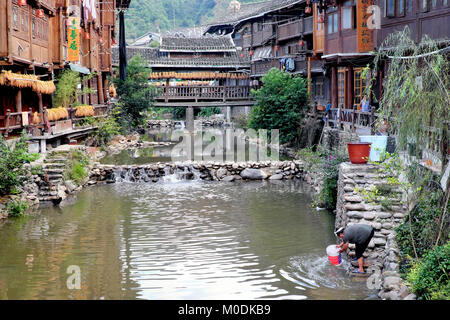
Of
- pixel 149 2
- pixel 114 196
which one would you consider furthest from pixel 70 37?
pixel 149 2

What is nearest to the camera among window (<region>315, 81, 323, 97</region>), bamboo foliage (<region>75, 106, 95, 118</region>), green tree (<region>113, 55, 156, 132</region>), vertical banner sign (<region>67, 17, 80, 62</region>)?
vertical banner sign (<region>67, 17, 80, 62</region>)

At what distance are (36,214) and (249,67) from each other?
3698 cm

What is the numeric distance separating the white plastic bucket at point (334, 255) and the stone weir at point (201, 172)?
43.8ft

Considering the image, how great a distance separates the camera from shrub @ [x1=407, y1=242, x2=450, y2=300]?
354 inches

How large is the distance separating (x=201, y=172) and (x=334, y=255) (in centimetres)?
1418

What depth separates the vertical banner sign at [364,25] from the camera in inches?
953

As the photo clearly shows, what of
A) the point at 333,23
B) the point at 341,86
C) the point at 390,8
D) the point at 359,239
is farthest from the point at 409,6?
the point at 359,239

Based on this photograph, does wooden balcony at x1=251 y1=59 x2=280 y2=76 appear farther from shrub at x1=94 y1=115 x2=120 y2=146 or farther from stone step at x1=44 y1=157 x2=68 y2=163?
stone step at x1=44 y1=157 x2=68 y2=163

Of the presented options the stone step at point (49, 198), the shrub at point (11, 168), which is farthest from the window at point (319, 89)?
the shrub at point (11, 168)

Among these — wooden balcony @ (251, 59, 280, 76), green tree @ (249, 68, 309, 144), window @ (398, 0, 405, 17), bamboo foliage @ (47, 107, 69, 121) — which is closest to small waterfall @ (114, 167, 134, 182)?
bamboo foliage @ (47, 107, 69, 121)

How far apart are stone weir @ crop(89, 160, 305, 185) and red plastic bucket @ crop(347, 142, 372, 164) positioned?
385 inches

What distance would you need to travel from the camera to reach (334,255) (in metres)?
11.9

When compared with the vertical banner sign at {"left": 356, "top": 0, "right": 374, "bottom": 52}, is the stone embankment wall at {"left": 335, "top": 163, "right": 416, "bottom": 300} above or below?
below
